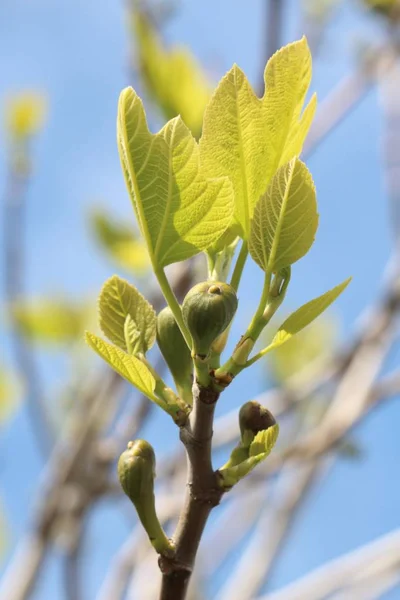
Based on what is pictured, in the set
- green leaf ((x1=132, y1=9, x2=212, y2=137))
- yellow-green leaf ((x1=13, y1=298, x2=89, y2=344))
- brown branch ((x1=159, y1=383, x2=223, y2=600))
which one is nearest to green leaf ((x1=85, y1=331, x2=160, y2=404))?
brown branch ((x1=159, y1=383, x2=223, y2=600))

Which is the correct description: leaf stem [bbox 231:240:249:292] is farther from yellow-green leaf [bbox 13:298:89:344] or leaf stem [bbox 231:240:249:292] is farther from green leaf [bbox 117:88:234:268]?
yellow-green leaf [bbox 13:298:89:344]

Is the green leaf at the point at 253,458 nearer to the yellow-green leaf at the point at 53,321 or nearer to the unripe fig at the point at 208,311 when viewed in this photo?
the unripe fig at the point at 208,311

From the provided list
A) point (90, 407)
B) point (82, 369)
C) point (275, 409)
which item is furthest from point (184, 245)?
point (82, 369)

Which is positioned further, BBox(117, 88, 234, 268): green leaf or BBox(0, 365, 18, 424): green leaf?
BBox(0, 365, 18, 424): green leaf

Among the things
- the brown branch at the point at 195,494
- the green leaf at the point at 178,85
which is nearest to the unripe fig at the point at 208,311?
the brown branch at the point at 195,494

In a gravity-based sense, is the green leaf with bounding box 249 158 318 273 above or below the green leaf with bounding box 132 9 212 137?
below

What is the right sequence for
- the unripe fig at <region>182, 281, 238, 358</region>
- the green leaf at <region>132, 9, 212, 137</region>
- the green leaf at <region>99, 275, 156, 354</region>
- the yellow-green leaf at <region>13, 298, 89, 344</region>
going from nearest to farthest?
the unripe fig at <region>182, 281, 238, 358</region>
the green leaf at <region>99, 275, 156, 354</region>
the green leaf at <region>132, 9, 212, 137</region>
the yellow-green leaf at <region>13, 298, 89, 344</region>

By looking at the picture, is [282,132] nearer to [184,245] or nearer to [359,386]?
[184,245]
